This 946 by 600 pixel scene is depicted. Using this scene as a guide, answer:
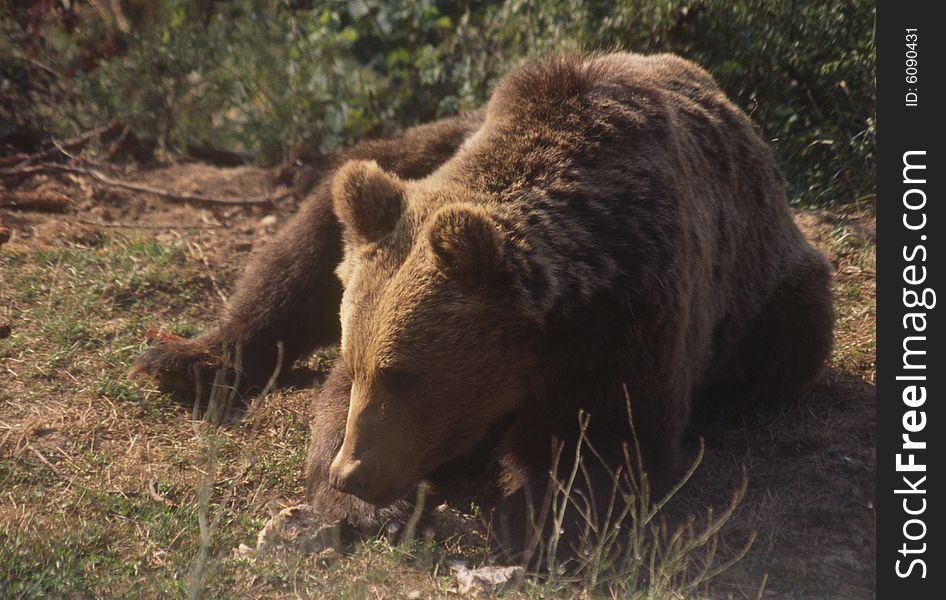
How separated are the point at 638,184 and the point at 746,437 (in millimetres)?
1652

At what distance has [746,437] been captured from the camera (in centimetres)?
513

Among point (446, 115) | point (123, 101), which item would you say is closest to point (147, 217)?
point (123, 101)

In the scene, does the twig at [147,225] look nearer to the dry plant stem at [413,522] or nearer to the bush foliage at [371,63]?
the bush foliage at [371,63]

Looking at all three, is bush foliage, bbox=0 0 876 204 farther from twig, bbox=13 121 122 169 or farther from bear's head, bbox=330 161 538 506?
bear's head, bbox=330 161 538 506

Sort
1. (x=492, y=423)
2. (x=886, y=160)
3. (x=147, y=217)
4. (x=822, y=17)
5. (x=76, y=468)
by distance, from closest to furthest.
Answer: (x=492, y=423) → (x=76, y=468) → (x=886, y=160) → (x=822, y=17) → (x=147, y=217)

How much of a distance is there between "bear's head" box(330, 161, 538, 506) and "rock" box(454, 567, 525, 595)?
0.41 meters

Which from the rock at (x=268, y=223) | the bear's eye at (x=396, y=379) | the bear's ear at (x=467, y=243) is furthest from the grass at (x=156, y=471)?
the bear's ear at (x=467, y=243)

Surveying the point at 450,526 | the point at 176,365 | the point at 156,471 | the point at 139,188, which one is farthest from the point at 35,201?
the point at 450,526

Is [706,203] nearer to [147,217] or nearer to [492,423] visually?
[492,423]

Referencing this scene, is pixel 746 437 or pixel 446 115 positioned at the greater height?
pixel 446 115

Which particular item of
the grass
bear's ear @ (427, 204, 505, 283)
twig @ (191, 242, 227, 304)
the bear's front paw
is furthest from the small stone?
bear's ear @ (427, 204, 505, 283)

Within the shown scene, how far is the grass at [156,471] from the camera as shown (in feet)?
11.8

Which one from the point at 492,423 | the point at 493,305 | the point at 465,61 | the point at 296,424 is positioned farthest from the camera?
the point at 465,61

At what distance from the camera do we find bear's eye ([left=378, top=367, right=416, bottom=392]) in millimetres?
3771
